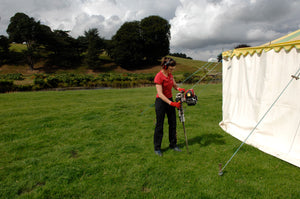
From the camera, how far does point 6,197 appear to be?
9.57ft

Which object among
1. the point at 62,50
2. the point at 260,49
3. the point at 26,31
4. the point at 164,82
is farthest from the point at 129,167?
the point at 62,50

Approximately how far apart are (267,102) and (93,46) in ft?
175

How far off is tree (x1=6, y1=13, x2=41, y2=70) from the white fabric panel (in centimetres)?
5309

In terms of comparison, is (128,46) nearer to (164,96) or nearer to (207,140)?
(207,140)

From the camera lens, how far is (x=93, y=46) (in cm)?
5188

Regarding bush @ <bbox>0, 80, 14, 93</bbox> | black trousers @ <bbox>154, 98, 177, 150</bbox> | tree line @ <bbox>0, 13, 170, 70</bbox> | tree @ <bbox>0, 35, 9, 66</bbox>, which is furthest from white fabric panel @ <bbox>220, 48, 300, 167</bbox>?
tree @ <bbox>0, 35, 9, 66</bbox>

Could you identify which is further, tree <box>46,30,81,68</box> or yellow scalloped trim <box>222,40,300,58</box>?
tree <box>46,30,81,68</box>

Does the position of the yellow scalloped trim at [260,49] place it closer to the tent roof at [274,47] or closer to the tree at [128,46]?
the tent roof at [274,47]

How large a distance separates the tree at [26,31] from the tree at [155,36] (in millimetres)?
28950

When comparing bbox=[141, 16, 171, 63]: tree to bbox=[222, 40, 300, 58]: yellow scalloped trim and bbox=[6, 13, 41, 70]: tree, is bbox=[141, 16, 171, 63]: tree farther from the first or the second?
bbox=[222, 40, 300, 58]: yellow scalloped trim

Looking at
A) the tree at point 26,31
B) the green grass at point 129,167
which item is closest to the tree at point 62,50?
the tree at point 26,31

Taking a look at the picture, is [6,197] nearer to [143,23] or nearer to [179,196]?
[179,196]

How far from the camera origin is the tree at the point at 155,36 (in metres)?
54.7

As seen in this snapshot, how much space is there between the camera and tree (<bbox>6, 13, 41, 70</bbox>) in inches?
1766
